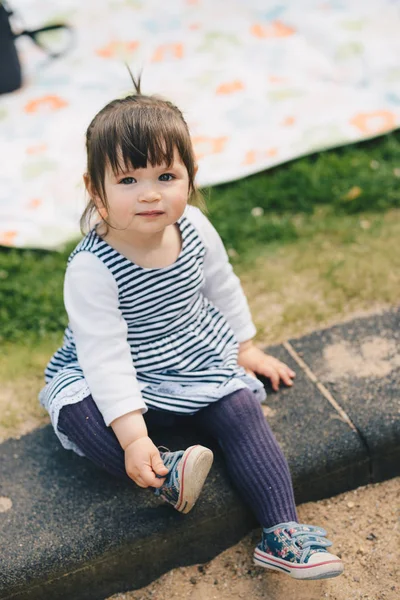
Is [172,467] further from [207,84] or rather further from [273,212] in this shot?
[207,84]

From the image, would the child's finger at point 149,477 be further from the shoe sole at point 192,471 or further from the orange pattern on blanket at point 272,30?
the orange pattern on blanket at point 272,30

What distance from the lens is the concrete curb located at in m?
1.73

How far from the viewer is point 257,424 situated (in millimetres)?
1853

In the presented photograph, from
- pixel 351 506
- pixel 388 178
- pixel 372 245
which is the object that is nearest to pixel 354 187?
pixel 388 178

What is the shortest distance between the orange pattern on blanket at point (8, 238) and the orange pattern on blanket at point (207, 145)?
95 cm

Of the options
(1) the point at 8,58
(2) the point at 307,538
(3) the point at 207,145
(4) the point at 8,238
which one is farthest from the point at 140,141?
(1) the point at 8,58

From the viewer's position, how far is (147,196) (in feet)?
5.55

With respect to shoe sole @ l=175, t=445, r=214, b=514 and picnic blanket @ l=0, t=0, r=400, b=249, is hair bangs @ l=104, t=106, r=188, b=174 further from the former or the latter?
picnic blanket @ l=0, t=0, r=400, b=249

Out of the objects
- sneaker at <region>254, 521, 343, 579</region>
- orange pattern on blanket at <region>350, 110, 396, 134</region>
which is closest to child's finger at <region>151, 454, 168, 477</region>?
sneaker at <region>254, 521, 343, 579</region>

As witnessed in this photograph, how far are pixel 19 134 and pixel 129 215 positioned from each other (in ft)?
7.33

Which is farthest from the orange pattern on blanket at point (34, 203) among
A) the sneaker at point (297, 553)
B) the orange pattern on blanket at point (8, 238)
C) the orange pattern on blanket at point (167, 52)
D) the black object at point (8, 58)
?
the sneaker at point (297, 553)

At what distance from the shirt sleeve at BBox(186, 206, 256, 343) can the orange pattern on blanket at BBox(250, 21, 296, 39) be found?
2643mm

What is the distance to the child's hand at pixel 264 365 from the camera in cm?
209

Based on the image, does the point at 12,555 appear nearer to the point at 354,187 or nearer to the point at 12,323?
the point at 12,323
